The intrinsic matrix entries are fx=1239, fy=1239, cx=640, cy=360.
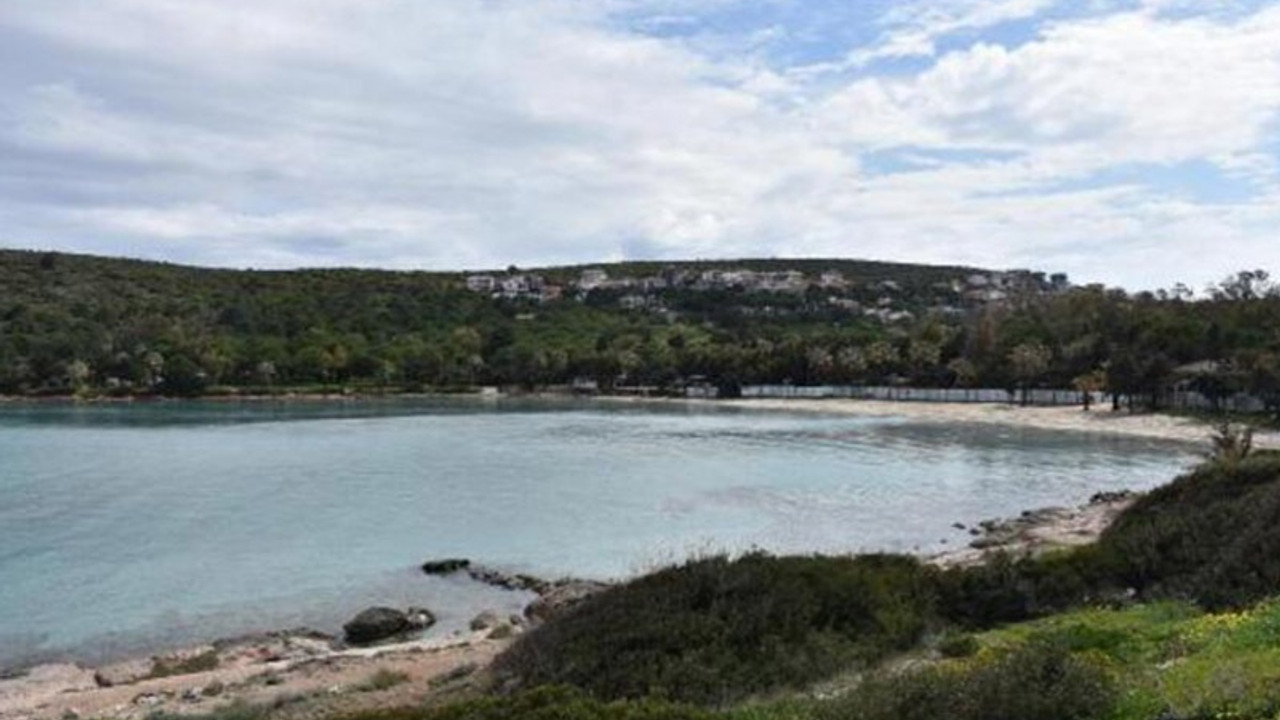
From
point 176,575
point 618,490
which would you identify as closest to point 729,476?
point 618,490

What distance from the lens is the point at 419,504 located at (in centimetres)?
5975

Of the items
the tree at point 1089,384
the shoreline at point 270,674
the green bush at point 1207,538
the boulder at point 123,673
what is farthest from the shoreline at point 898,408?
the boulder at point 123,673

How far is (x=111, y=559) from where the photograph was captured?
43.7 metres

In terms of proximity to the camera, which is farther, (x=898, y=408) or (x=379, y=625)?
(x=898, y=408)

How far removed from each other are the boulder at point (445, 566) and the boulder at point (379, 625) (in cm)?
867

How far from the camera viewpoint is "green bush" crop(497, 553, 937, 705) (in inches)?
619

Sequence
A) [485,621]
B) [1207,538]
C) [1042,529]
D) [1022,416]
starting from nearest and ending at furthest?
1. [1207,538]
2. [485,621]
3. [1042,529]
4. [1022,416]

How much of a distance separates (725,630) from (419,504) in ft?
147

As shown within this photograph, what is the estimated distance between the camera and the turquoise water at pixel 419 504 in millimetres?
37219

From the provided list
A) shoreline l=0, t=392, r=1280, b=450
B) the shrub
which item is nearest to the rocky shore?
the shrub

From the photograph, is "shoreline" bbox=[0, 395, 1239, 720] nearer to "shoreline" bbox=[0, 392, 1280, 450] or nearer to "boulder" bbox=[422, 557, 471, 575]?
"boulder" bbox=[422, 557, 471, 575]

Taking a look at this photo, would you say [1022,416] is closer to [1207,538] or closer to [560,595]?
[560,595]

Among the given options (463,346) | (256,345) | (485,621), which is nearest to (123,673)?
(485,621)

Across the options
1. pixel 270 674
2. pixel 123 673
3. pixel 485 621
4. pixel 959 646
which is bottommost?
pixel 123 673
